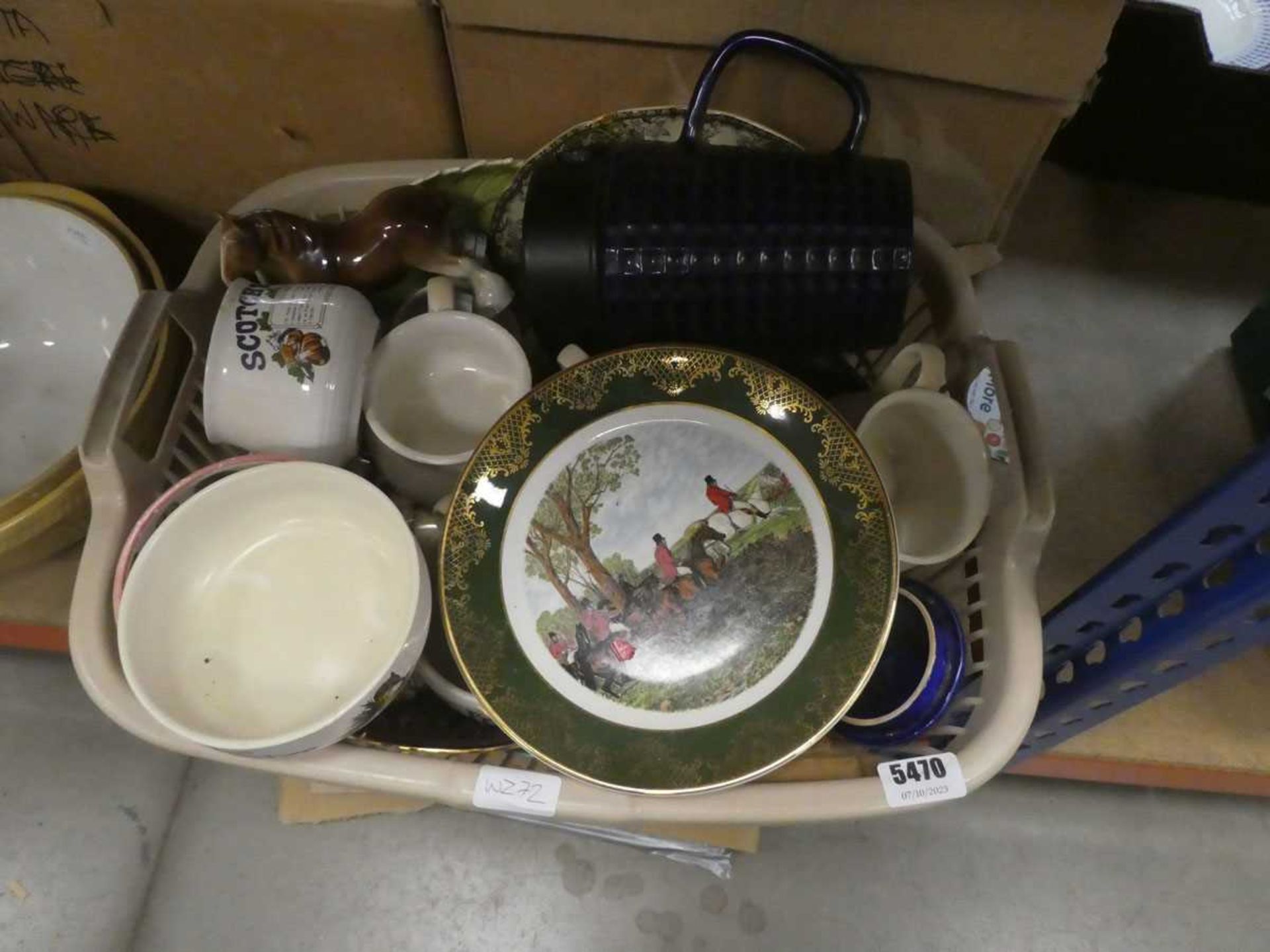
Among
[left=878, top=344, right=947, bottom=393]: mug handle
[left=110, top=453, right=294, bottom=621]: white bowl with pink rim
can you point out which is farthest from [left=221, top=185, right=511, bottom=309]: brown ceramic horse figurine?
[left=878, top=344, right=947, bottom=393]: mug handle

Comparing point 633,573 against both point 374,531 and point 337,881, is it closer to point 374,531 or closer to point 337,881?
point 374,531

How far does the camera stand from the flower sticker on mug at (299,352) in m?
0.52

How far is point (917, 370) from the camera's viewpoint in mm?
574

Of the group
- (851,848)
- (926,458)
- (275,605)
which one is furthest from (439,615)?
(851,848)

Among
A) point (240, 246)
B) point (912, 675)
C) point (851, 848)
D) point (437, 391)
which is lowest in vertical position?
point (851, 848)

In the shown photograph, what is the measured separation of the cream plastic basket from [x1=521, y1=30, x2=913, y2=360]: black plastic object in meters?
0.10

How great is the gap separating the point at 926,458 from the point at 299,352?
40cm

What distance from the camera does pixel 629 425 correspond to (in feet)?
1.82

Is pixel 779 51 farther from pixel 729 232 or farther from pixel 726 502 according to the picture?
pixel 726 502

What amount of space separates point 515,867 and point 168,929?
0.31m

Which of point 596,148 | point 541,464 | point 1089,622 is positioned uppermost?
point 596,148

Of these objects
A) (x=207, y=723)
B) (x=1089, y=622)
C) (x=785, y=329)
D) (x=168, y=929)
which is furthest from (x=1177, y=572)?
(x=168, y=929)

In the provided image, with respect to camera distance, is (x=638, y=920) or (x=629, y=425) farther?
(x=638, y=920)

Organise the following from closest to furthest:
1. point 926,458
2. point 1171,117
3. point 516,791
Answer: point 516,791 < point 926,458 < point 1171,117
